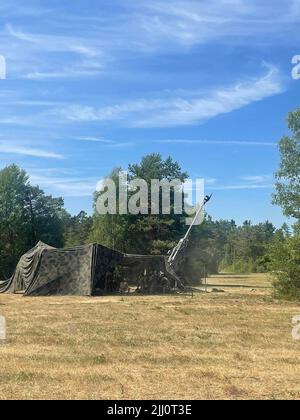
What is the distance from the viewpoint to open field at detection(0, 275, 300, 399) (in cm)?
749

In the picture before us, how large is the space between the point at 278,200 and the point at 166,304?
23.7 ft

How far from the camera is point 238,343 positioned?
11711 millimetres

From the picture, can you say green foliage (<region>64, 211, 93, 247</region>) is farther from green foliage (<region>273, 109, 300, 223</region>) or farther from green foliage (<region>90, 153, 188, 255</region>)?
green foliage (<region>273, 109, 300, 223</region>)

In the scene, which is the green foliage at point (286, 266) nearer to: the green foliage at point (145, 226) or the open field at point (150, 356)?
the open field at point (150, 356)

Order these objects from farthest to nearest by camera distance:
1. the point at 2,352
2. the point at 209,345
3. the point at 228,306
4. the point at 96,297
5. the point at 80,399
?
the point at 96,297
the point at 228,306
the point at 209,345
the point at 2,352
the point at 80,399

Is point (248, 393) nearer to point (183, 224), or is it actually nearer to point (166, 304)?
point (166, 304)

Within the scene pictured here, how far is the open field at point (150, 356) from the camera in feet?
24.6

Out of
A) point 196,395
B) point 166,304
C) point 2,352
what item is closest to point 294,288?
point 166,304

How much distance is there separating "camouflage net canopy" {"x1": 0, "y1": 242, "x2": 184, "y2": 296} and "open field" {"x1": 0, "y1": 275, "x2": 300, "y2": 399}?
996 centimetres

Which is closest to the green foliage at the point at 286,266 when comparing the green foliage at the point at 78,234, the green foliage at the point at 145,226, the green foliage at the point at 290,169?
the green foliage at the point at 290,169

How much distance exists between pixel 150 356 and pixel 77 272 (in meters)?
18.8

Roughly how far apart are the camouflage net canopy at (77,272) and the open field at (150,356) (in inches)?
392

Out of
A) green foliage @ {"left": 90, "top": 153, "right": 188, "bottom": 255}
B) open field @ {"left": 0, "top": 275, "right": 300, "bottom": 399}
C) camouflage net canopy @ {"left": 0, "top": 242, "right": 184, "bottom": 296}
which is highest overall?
green foliage @ {"left": 90, "top": 153, "right": 188, "bottom": 255}

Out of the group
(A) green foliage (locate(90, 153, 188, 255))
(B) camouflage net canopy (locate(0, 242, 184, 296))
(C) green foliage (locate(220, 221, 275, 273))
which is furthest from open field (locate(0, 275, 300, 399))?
(C) green foliage (locate(220, 221, 275, 273))
